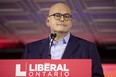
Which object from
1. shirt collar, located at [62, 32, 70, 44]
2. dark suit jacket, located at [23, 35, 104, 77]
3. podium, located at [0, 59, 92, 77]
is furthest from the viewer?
shirt collar, located at [62, 32, 70, 44]

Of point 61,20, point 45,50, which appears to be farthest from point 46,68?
point 61,20

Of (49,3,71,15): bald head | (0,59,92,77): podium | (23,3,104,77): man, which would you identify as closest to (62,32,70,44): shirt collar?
(23,3,104,77): man

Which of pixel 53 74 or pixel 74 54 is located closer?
pixel 53 74

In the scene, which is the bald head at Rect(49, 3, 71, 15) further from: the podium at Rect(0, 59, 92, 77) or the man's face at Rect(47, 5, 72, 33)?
the podium at Rect(0, 59, 92, 77)

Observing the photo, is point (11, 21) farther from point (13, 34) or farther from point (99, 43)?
point (99, 43)

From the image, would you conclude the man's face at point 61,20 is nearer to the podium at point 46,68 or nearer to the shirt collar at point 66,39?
the shirt collar at point 66,39

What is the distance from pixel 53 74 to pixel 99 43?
4.06 metres

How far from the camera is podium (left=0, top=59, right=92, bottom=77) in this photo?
1.60 m

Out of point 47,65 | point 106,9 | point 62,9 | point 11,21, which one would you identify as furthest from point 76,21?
point 47,65

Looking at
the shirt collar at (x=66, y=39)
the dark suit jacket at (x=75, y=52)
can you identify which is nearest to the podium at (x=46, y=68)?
the dark suit jacket at (x=75, y=52)

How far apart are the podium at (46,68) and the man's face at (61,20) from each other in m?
0.34

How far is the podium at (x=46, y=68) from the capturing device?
1.60 metres

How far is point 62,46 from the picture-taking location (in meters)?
1.91

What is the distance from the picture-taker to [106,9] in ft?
15.4
